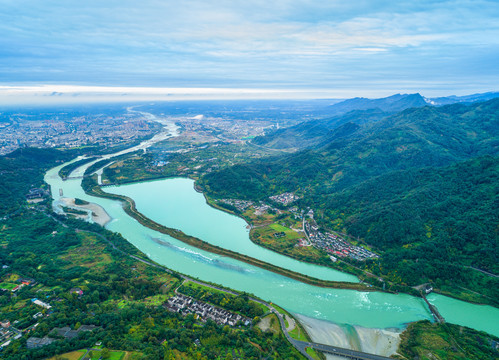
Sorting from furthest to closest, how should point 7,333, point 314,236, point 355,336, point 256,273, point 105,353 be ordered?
1. point 314,236
2. point 256,273
3. point 355,336
4. point 7,333
5. point 105,353

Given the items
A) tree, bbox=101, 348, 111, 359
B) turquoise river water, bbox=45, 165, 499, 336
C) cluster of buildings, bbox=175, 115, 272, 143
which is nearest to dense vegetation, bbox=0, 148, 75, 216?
turquoise river water, bbox=45, 165, 499, 336

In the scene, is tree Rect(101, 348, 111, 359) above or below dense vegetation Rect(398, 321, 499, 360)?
above

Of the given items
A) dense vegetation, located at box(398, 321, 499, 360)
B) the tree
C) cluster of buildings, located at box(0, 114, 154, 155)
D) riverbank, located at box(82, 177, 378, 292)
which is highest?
cluster of buildings, located at box(0, 114, 154, 155)

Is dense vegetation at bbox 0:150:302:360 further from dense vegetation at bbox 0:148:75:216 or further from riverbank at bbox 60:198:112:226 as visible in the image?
dense vegetation at bbox 0:148:75:216

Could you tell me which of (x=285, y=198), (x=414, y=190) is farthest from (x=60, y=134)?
(x=414, y=190)

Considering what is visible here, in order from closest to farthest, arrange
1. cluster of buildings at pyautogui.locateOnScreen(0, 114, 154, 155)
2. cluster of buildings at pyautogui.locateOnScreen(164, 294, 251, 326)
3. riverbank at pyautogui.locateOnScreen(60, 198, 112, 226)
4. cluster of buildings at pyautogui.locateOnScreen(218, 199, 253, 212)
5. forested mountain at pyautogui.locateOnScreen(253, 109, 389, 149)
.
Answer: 1. cluster of buildings at pyautogui.locateOnScreen(164, 294, 251, 326)
2. riverbank at pyautogui.locateOnScreen(60, 198, 112, 226)
3. cluster of buildings at pyautogui.locateOnScreen(218, 199, 253, 212)
4. cluster of buildings at pyautogui.locateOnScreen(0, 114, 154, 155)
5. forested mountain at pyautogui.locateOnScreen(253, 109, 389, 149)

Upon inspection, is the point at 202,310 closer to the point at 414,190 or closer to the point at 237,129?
the point at 414,190

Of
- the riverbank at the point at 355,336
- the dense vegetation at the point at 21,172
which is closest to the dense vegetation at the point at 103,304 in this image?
the riverbank at the point at 355,336
